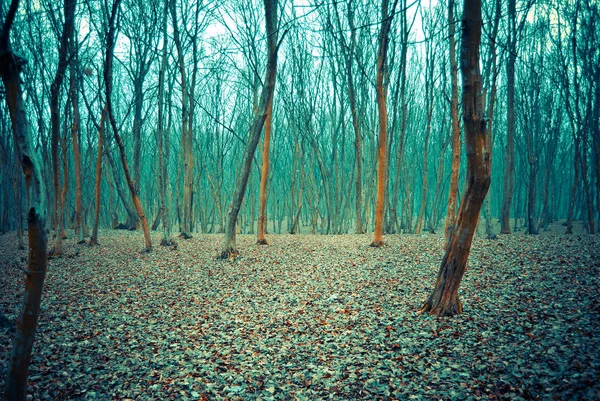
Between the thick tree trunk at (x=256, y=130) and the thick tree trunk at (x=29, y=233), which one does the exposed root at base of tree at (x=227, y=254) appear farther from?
the thick tree trunk at (x=29, y=233)

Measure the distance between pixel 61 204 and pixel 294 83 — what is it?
12517 mm

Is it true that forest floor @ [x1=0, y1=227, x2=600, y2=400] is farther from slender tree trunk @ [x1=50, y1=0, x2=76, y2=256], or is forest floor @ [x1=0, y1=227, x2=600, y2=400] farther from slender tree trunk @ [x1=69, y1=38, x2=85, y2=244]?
slender tree trunk @ [x1=69, y1=38, x2=85, y2=244]

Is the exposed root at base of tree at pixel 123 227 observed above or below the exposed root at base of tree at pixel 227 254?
above

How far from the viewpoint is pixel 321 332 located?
457 centimetres

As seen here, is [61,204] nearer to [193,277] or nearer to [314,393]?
[193,277]

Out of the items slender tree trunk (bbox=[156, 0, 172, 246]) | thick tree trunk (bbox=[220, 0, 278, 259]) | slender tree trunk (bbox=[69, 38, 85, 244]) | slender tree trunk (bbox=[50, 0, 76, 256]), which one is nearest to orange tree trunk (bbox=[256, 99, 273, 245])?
thick tree trunk (bbox=[220, 0, 278, 259])

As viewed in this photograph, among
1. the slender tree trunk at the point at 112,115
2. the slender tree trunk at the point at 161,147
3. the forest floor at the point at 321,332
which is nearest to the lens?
the forest floor at the point at 321,332

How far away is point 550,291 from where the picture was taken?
495cm

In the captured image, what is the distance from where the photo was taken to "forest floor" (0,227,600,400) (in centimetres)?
322

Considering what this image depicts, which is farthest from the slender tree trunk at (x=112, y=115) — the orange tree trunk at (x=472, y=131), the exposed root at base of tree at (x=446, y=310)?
the exposed root at base of tree at (x=446, y=310)

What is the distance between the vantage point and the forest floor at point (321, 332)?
10.6ft

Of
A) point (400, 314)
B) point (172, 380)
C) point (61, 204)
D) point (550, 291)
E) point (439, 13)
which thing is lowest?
point (172, 380)

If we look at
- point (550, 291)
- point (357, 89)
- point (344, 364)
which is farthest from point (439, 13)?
point (344, 364)

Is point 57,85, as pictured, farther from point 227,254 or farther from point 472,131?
point 472,131
